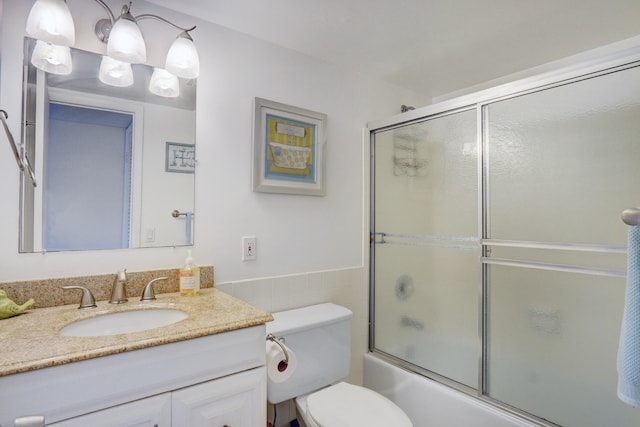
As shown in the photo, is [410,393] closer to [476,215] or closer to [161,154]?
[476,215]

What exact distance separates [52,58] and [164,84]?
37 centimetres

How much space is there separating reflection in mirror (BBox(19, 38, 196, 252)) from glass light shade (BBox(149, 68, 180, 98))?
24 millimetres

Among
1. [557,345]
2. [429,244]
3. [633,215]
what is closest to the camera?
[633,215]

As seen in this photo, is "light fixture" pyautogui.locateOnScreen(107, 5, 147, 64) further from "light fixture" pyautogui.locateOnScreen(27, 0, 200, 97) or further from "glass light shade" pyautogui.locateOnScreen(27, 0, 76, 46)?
"glass light shade" pyautogui.locateOnScreen(27, 0, 76, 46)

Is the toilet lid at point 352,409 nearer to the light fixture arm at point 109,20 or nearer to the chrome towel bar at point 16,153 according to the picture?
the chrome towel bar at point 16,153

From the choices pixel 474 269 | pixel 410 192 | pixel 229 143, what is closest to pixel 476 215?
pixel 474 269

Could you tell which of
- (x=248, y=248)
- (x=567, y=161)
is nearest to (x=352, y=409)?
(x=248, y=248)

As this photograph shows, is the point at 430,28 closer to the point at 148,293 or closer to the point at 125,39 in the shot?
the point at 125,39

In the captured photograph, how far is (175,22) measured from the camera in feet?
4.77

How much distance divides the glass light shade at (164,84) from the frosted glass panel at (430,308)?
4.59 ft

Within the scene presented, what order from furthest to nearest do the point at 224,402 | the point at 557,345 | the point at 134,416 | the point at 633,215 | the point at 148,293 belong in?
the point at 557,345 → the point at 148,293 → the point at 224,402 → the point at 134,416 → the point at 633,215

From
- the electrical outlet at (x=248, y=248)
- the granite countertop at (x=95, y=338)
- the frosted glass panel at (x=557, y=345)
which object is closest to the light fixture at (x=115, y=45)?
the electrical outlet at (x=248, y=248)

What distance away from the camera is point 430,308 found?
1.86 m

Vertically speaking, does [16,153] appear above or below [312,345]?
above
